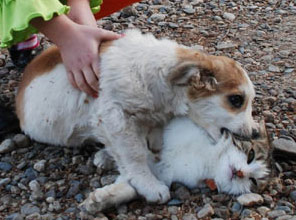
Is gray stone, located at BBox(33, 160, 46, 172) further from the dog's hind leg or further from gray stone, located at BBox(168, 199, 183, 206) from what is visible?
gray stone, located at BBox(168, 199, 183, 206)

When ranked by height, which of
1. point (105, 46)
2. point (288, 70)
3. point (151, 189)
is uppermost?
point (105, 46)

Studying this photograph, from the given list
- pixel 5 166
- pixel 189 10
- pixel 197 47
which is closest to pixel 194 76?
pixel 5 166

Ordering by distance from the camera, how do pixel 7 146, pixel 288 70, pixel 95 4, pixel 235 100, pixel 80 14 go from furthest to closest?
pixel 288 70
pixel 95 4
pixel 80 14
pixel 7 146
pixel 235 100

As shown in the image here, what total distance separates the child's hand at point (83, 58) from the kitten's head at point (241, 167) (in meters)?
0.85

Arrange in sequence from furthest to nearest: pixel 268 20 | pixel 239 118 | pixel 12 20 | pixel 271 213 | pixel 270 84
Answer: pixel 268 20 → pixel 270 84 → pixel 12 20 → pixel 239 118 → pixel 271 213

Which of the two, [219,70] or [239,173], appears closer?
[239,173]

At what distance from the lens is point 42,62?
348cm

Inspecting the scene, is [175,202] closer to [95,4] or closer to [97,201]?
[97,201]

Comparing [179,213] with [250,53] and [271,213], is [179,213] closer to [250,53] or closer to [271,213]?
[271,213]

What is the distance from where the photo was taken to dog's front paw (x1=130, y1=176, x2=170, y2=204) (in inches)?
113

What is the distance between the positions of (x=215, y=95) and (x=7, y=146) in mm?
1366

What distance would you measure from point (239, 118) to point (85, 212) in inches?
39.9

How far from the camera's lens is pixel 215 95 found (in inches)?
122

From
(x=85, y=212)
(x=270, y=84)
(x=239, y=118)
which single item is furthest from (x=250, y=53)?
(x=85, y=212)
